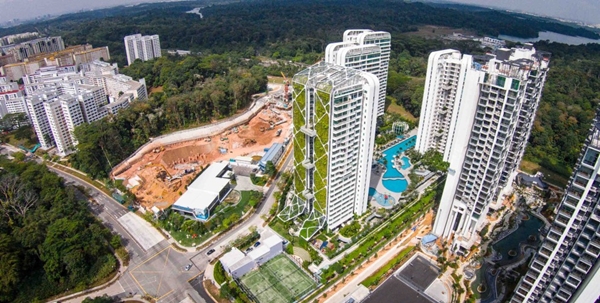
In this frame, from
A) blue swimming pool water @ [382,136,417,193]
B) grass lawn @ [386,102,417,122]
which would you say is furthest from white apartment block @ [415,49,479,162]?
grass lawn @ [386,102,417,122]

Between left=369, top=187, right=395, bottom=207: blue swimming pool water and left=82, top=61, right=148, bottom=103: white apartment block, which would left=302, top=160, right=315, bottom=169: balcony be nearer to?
left=369, top=187, right=395, bottom=207: blue swimming pool water

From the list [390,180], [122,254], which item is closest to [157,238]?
[122,254]

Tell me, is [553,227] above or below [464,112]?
below

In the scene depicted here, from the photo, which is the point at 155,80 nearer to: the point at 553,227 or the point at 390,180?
the point at 390,180

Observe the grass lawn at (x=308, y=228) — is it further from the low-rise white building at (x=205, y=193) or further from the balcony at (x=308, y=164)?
the low-rise white building at (x=205, y=193)

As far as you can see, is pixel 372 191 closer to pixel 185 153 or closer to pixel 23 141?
pixel 185 153

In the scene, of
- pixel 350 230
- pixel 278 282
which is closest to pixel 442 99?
pixel 350 230
